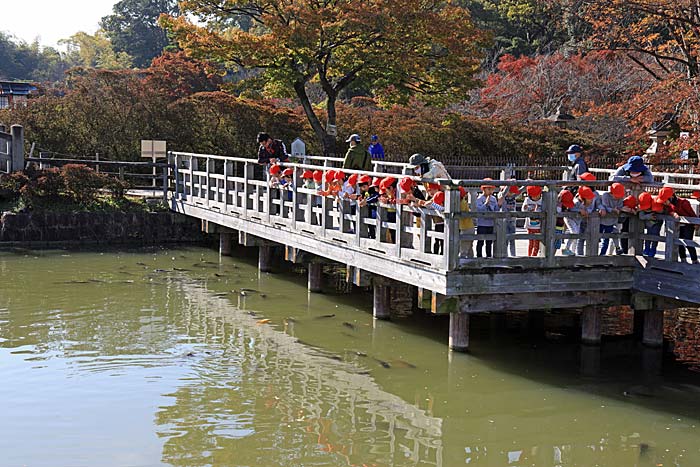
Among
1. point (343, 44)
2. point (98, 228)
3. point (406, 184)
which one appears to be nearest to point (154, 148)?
point (98, 228)

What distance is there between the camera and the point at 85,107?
28.6 meters

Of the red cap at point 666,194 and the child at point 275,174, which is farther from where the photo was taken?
the child at point 275,174

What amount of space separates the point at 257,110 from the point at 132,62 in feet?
134

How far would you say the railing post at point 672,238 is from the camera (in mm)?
11805

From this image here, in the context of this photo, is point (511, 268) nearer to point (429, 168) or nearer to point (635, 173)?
point (429, 168)

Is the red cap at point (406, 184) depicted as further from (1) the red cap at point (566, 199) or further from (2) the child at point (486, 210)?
(1) the red cap at point (566, 199)

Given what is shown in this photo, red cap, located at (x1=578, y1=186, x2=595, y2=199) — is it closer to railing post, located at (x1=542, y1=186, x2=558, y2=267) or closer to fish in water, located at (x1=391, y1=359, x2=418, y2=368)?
railing post, located at (x1=542, y1=186, x2=558, y2=267)

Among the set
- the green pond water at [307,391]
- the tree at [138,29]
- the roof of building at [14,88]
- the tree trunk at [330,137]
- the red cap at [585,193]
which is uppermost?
the tree at [138,29]

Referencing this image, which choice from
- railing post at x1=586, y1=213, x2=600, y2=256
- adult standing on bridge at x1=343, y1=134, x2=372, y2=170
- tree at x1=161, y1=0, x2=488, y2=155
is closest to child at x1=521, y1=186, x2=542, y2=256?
railing post at x1=586, y1=213, x2=600, y2=256

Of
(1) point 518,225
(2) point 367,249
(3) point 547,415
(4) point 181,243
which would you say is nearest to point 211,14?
(4) point 181,243

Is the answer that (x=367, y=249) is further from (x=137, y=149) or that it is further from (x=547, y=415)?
(x=137, y=149)

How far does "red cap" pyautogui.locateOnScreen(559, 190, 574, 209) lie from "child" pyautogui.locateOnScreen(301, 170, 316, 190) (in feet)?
16.8

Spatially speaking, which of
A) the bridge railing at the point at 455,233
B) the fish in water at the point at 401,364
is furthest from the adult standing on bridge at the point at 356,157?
the fish in water at the point at 401,364

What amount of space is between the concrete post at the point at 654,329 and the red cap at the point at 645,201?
1809mm
